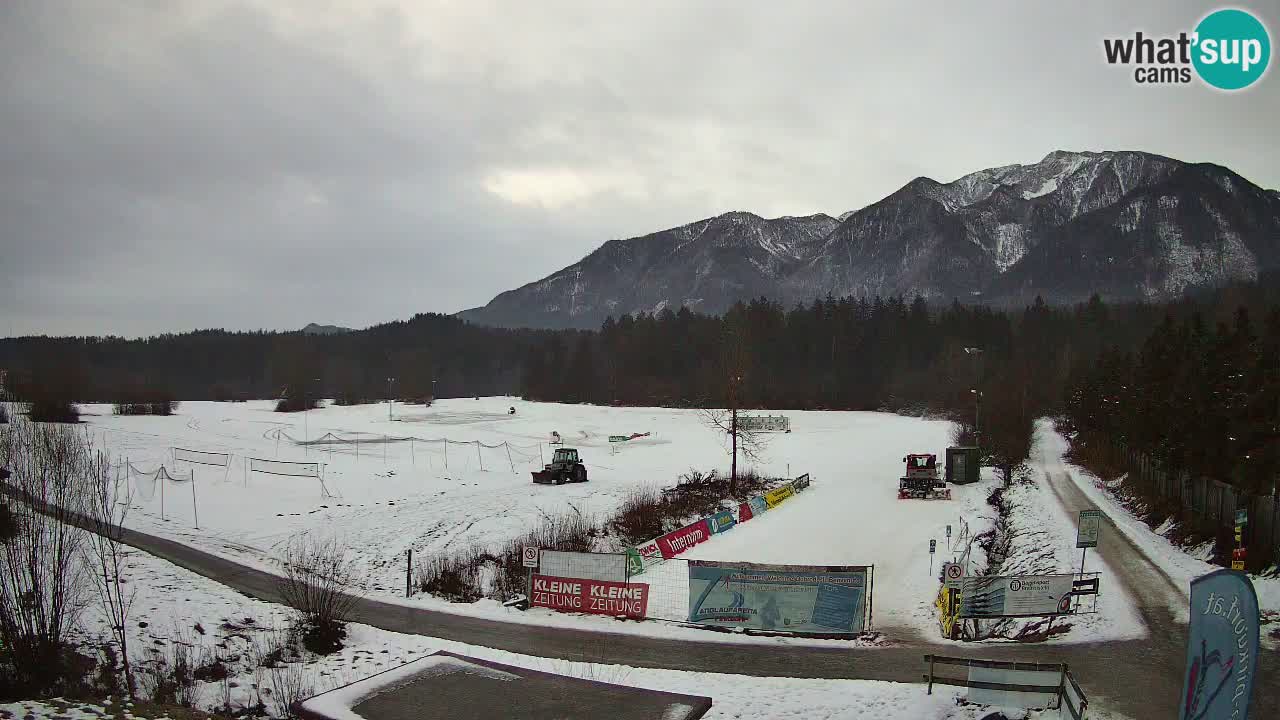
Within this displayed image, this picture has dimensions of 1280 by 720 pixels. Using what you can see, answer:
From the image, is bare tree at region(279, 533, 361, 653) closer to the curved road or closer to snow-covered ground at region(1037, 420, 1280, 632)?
the curved road

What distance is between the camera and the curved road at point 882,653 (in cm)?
1280

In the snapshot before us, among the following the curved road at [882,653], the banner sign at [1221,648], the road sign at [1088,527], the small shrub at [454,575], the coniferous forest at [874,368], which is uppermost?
the coniferous forest at [874,368]

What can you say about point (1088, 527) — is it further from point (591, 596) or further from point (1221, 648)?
point (1221, 648)

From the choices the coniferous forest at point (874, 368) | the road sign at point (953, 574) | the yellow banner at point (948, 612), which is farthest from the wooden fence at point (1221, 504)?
the road sign at point (953, 574)

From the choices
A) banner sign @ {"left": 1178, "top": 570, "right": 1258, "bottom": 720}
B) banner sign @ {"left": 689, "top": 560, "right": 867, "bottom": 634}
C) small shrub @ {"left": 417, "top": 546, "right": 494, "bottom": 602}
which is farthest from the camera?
small shrub @ {"left": 417, "top": 546, "right": 494, "bottom": 602}

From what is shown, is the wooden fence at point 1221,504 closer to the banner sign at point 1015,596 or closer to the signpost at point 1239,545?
the signpost at point 1239,545

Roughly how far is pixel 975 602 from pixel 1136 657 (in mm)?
4133

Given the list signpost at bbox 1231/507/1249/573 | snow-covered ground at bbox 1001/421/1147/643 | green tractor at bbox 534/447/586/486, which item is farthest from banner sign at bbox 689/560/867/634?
green tractor at bbox 534/447/586/486

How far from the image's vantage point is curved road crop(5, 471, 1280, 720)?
42.0 ft

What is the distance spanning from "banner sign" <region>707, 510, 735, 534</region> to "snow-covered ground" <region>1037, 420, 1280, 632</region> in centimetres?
1588

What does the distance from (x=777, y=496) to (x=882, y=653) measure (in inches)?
946

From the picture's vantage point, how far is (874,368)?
113m

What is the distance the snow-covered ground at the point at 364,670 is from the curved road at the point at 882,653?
2.73 feet

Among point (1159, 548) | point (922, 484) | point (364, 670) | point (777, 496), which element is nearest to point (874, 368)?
point (922, 484)
